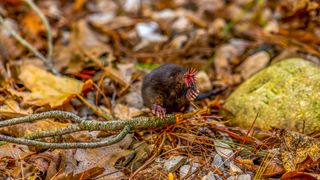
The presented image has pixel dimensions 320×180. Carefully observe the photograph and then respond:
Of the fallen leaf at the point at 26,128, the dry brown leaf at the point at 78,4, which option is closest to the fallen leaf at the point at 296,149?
the fallen leaf at the point at 26,128

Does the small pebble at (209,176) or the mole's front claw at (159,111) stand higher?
the mole's front claw at (159,111)

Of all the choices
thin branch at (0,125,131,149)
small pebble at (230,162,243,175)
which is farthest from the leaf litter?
thin branch at (0,125,131,149)

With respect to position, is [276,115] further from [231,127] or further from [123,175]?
[123,175]

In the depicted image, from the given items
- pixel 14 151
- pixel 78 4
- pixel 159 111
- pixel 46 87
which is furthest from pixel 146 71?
pixel 78 4

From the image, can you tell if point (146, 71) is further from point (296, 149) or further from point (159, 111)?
point (296, 149)

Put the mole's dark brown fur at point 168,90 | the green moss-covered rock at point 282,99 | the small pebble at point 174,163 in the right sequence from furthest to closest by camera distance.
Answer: the mole's dark brown fur at point 168,90 < the green moss-covered rock at point 282,99 < the small pebble at point 174,163

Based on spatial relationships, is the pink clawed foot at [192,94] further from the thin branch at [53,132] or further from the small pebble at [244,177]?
the thin branch at [53,132]
